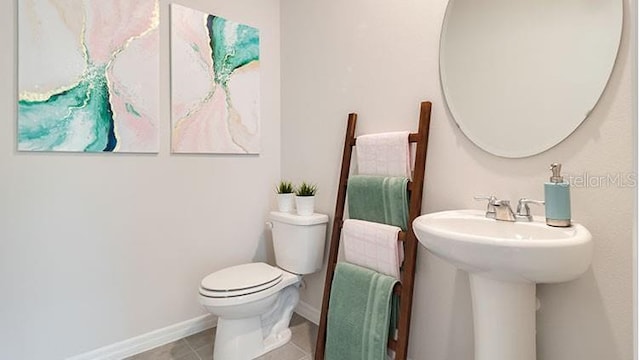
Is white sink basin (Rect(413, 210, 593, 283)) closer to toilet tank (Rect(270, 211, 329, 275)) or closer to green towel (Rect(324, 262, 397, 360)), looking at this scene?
green towel (Rect(324, 262, 397, 360))

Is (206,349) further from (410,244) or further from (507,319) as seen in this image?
(507,319)

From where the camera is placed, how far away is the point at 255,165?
218 centimetres

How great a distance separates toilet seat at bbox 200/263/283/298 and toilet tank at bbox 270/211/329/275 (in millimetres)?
109

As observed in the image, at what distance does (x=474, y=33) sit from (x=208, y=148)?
5.00 ft

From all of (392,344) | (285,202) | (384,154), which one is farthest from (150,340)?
(384,154)

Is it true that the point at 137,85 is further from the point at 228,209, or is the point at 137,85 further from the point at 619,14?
the point at 619,14

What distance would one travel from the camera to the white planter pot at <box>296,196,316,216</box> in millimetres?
1864

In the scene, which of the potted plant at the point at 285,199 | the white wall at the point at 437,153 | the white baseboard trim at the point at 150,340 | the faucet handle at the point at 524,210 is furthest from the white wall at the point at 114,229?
the faucet handle at the point at 524,210

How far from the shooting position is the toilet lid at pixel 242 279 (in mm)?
1533

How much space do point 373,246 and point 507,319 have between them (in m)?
0.60

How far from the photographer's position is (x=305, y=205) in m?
1.86

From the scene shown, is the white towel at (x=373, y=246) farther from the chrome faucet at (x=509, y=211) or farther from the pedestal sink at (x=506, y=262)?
the chrome faucet at (x=509, y=211)

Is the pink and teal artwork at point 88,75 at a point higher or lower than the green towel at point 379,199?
higher

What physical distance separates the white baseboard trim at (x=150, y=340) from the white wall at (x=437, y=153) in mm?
697
